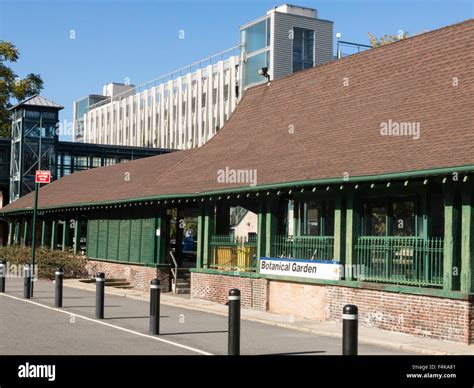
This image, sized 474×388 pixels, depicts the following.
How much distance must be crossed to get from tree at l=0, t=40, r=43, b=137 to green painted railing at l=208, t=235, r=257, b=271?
47336mm

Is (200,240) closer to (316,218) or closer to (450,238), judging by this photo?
(316,218)

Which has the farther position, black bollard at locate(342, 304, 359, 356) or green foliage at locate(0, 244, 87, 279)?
green foliage at locate(0, 244, 87, 279)

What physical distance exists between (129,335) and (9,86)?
57.1 m

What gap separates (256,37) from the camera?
70062 mm

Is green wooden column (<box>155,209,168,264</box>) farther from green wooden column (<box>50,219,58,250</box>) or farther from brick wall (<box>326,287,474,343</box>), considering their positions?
green wooden column (<box>50,219,58,250</box>)

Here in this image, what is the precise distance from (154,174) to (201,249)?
8.10 m

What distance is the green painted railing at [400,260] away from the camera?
53.7ft

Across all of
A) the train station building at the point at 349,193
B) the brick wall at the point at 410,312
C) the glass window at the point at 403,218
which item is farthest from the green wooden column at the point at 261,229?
the glass window at the point at 403,218

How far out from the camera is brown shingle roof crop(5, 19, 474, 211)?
16938 mm

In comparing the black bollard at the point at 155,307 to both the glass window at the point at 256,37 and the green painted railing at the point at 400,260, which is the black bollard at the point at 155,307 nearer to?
the green painted railing at the point at 400,260

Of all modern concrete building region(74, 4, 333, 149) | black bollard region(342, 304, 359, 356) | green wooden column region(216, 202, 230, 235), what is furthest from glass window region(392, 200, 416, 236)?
modern concrete building region(74, 4, 333, 149)

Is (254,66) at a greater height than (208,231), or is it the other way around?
(254,66)

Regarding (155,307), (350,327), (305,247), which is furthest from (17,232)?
(350,327)
